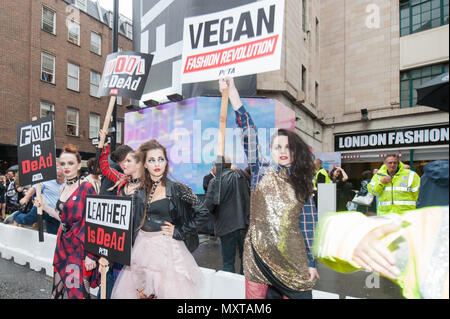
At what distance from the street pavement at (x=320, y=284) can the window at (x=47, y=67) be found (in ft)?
45.7

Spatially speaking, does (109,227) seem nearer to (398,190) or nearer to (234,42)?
(234,42)

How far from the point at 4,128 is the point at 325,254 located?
55.4 feet

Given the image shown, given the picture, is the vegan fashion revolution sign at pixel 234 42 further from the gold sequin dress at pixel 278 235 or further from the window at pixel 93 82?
the window at pixel 93 82

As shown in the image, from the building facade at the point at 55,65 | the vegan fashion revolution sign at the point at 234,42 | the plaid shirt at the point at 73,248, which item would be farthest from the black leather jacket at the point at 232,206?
the building facade at the point at 55,65

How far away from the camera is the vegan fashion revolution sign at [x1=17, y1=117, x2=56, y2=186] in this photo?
3.12 metres

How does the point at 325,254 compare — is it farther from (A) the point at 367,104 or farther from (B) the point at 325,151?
(A) the point at 367,104

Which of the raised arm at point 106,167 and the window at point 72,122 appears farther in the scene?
the window at point 72,122

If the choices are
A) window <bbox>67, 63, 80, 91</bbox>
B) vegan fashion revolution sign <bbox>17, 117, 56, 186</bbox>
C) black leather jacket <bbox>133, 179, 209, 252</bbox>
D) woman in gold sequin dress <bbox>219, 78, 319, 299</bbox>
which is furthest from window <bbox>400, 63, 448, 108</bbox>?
window <bbox>67, 63, 80, 91</bbox>

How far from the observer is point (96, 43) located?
59.6 ft

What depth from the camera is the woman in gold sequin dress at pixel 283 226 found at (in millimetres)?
1800

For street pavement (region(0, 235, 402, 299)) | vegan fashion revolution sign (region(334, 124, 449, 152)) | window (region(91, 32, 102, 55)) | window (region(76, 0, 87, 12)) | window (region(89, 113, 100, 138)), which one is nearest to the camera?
street pavement (region(0, 235, 402, 299))

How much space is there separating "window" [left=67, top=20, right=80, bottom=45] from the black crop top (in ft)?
60.0

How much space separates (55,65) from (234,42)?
57.2 ft

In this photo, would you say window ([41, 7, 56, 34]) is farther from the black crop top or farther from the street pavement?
the black crop top
